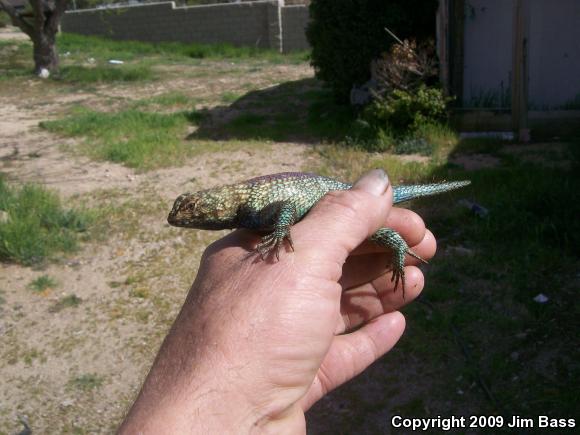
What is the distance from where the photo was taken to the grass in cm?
568

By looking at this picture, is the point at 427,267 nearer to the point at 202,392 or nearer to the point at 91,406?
the point at 91,406

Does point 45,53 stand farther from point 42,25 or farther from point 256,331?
point 256,331

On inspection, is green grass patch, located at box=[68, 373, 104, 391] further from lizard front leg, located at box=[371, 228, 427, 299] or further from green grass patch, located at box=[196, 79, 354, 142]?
green grass patch, located at box=[196, 79, 354, 142]

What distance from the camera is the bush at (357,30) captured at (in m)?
10.2

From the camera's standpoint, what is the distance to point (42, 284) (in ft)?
18.7

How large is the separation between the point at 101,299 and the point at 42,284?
0.68 meters

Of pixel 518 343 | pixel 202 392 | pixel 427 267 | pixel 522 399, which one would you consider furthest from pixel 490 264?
pixel 202 392

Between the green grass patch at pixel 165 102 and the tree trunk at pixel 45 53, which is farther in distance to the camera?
the tree trunk at pixel 45 53

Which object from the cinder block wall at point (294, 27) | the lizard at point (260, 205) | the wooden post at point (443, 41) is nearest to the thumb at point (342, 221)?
the lizard at point (260, 205)

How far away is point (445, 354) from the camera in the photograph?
4297 millimetres

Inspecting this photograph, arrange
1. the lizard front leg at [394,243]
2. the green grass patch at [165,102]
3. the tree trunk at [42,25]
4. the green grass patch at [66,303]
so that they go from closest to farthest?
the lizard front leg at [394,243]
the green grass patch at [66,303]
the green grass patch at [165,102]
the tree trunk at [42,25]

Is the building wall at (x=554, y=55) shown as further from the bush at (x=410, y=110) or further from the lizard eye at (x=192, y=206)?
the lizard eye at (x=192, y=206)

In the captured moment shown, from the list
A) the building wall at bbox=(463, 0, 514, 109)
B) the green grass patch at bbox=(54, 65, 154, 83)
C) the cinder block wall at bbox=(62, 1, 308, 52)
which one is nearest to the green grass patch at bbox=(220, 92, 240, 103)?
the green grass patch at bbox=(54, 65, 154, 83)

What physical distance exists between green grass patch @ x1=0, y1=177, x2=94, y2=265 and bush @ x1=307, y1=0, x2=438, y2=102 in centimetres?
611
